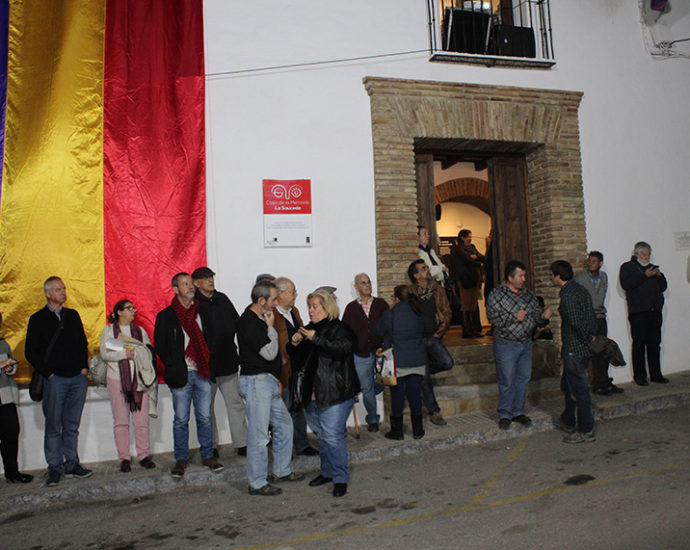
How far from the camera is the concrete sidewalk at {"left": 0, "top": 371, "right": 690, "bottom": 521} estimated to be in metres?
5.37

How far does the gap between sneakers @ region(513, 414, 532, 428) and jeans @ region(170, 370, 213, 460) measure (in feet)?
10.4

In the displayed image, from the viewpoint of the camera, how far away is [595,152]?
845cm

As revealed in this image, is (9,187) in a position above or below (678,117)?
below

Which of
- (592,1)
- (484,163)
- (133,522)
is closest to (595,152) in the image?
(484,163)

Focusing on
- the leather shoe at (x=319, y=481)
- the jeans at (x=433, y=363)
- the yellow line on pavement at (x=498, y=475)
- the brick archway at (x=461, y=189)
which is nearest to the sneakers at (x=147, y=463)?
the leather shoe at (x=319, y=481)

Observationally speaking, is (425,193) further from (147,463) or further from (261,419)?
(147,463)

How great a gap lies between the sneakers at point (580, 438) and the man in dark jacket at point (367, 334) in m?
1.94

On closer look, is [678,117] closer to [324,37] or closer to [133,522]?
[324,37]

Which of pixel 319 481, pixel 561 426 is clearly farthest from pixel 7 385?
pixel 561 426

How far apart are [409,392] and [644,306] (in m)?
3.81

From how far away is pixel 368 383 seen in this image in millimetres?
6691

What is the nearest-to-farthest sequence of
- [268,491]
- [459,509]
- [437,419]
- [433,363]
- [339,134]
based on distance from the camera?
1. [459,509]
2. [268,491]
3. [433,363]
4. [437,419]
5. [339,134]

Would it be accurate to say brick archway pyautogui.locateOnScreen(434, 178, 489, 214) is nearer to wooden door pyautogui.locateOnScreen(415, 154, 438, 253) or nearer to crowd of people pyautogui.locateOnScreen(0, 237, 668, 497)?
wooden door pyautogui.locateOnScreen(415, 154, 438, 253)

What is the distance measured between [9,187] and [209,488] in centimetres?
368
